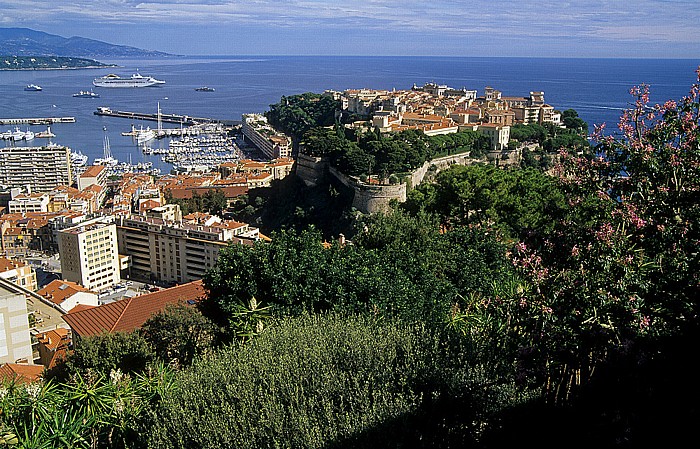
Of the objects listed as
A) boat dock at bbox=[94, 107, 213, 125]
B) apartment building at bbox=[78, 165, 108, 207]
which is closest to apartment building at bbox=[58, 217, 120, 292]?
apartment building at bbox=[78, 165, 108, 207]

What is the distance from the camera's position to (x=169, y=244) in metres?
17.4

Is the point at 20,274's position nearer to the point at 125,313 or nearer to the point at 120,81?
the point at 125,313

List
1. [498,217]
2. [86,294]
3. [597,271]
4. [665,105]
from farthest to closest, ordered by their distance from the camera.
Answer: [86,294] < [498,217] < [665,105] < [597,271]

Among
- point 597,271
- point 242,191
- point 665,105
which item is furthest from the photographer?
point 242,191

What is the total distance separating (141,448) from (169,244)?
1442 centimetres

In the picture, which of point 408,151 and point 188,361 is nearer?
point 188,361

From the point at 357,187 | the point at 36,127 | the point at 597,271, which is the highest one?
the point at 597,271

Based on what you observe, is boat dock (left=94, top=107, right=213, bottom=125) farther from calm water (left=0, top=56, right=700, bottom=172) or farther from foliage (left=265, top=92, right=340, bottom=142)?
foliage (left=265, top=92, right=340, bottom=142)

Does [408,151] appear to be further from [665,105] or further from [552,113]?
[665,105]

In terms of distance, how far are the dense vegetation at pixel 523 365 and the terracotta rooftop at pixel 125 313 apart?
2829mm

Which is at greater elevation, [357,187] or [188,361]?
[188,361]

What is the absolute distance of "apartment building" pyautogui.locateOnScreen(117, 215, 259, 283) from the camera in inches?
645

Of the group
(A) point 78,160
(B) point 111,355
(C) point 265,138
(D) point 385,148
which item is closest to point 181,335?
(B) point 111,355

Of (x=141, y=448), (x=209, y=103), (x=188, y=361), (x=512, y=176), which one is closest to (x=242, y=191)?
(x=512, y=176)
